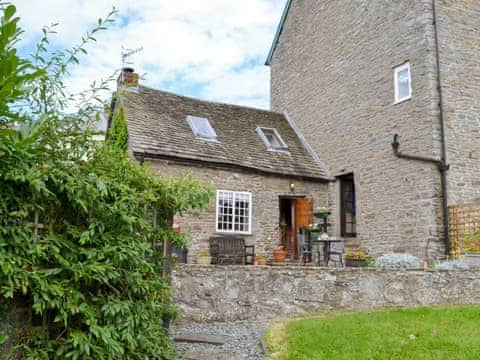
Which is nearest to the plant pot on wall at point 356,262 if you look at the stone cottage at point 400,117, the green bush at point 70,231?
the stone cottage at point 400,117

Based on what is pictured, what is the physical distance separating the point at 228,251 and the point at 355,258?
3605 millimetres

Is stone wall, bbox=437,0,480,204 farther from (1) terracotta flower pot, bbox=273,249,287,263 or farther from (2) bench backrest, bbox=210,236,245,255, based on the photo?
(2) bench backrest, bbox=210,236,245,255

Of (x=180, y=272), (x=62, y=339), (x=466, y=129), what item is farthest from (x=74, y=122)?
(x=466, y=129)

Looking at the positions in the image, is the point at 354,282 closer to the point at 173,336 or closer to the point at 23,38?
the point at 173,336

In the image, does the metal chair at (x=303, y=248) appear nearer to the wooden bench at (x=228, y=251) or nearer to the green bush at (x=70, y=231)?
the wooden bench at (x=228, y=251)

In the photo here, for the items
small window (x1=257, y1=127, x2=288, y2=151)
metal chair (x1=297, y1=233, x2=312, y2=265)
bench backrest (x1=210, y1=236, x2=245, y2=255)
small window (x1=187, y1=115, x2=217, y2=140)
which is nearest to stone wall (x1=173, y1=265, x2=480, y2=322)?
metal chair (x1=297, y1=233, x2=312, y2=265)

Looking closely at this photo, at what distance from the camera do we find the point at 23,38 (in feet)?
10.4

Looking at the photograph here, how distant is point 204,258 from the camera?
12648 mm

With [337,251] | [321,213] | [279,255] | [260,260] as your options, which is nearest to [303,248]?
[279,255]

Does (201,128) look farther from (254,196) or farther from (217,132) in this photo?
(254,196)

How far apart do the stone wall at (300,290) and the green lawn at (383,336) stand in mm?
665

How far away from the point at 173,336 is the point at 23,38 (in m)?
4.37

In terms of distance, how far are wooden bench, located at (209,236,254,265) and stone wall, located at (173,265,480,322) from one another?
485cm

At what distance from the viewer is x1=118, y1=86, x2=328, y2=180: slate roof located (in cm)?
1371
